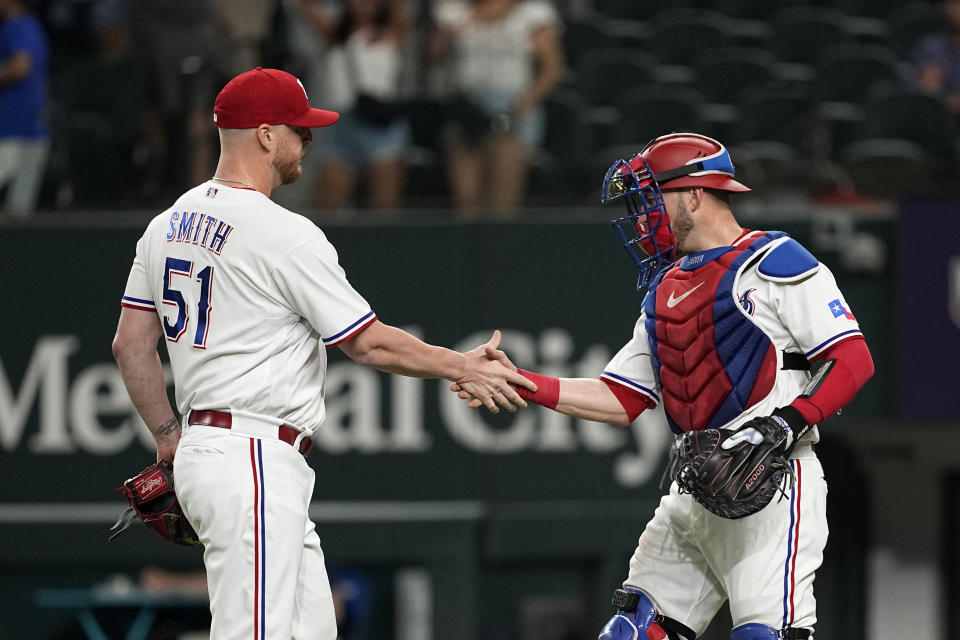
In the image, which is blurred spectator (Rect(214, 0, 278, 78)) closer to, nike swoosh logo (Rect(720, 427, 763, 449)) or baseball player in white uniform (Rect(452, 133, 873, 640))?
baseball player in white uniform (Rect(452, 133, 873, 640))

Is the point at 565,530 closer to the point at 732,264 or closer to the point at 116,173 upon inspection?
the point at 116,173

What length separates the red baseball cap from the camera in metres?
4.22

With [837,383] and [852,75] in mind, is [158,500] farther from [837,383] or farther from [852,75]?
[852,75]

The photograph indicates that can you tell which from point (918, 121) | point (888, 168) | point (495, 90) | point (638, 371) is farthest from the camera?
point (918, 121)

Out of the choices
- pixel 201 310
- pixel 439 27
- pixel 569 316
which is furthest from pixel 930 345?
pixel 201 310

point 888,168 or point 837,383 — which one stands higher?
point 888,168

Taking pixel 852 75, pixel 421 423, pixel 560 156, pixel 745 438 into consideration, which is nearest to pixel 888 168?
pixel 852 75

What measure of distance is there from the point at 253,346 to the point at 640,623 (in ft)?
4.97

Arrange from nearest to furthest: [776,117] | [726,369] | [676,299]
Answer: [726,369]
[676,299]
[776,117]

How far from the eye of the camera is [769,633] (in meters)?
4.09

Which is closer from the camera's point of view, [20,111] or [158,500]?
[158,500]

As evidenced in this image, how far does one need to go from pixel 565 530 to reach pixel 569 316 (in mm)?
1330

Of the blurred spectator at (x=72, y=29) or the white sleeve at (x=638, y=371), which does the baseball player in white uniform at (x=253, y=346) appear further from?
the blurred spectator at (x=72, y=29)

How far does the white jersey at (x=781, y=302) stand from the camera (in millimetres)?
4148
